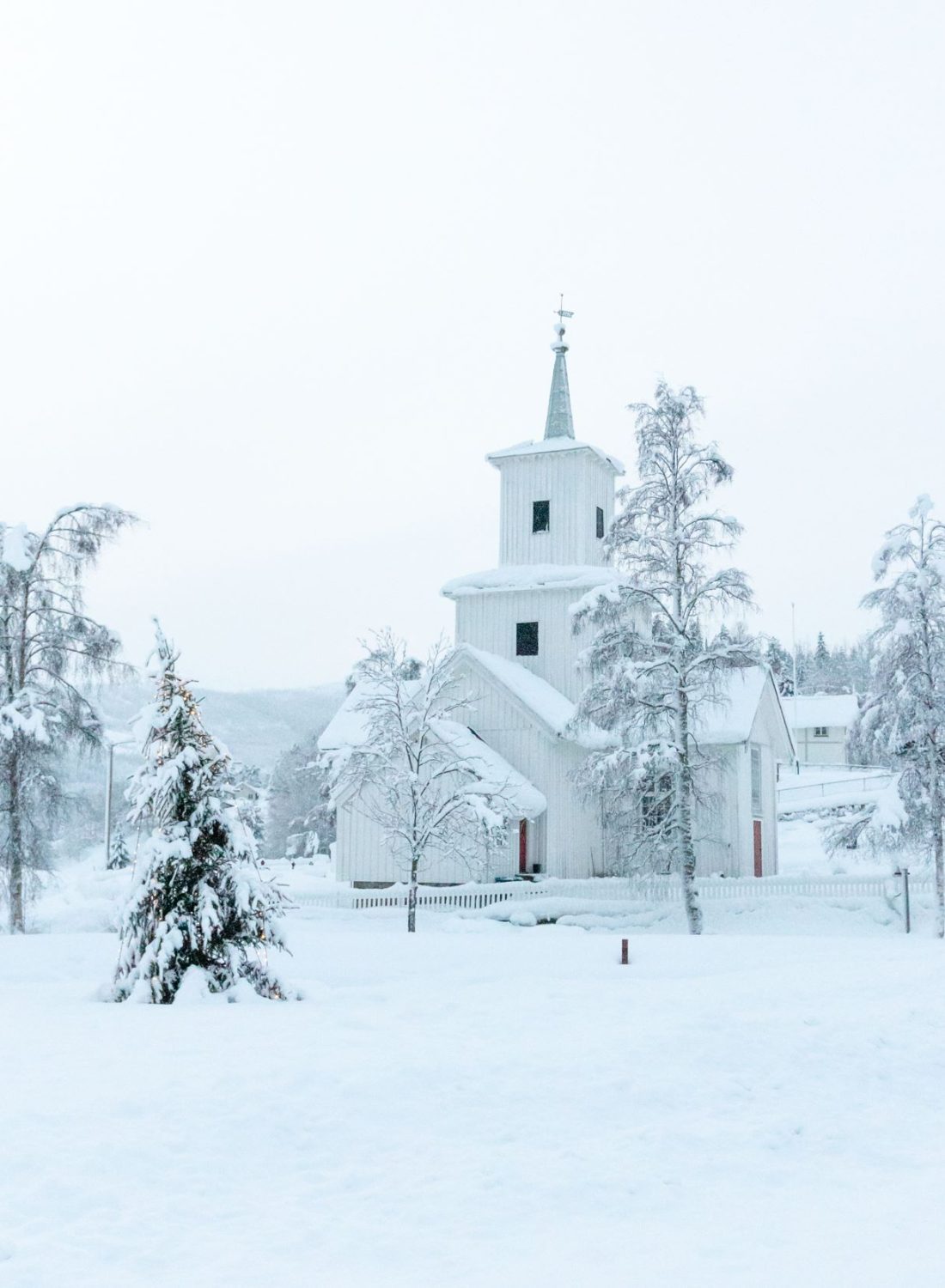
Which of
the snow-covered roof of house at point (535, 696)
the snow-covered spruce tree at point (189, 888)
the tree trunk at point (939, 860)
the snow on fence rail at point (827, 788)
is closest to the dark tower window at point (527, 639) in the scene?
the snow-covered roof of house at point (535, 696)

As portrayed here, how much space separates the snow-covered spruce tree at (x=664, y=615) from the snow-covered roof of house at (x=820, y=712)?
5847 cm

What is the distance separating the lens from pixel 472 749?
32375mm

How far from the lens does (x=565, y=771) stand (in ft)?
109

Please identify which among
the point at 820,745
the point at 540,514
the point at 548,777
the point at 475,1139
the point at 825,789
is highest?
the point at 540,514

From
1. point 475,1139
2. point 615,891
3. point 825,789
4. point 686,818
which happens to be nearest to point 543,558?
point 615,891

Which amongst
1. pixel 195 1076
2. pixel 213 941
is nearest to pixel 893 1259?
pixel 195 1076

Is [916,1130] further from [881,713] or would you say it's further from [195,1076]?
[881,713]

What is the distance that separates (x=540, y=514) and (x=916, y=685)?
14820mm

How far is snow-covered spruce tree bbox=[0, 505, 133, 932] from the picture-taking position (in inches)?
979

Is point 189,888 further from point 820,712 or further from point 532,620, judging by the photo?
point 820,712

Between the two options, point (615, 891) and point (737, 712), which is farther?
point (737, 712)

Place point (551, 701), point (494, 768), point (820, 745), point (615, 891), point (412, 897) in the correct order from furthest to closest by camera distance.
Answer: point (820, 745) < point (551, 701) < point (494, 768) < point (615, 891) < point (412, 897)

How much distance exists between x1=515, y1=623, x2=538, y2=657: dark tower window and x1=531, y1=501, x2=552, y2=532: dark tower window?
10.3 feet

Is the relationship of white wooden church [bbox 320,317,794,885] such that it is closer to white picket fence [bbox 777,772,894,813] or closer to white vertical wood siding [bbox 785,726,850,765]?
white picket fence [bbox 777,772,894,813]
